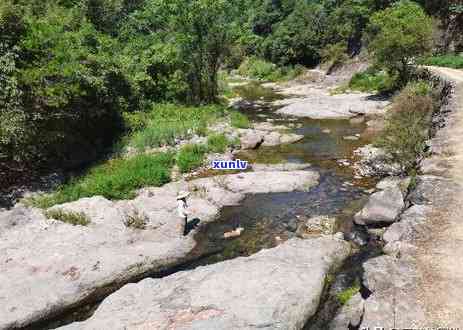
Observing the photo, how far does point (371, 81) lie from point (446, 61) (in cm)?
776

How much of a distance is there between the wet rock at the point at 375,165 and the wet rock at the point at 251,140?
277 inches

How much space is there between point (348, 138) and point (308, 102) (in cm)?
1294

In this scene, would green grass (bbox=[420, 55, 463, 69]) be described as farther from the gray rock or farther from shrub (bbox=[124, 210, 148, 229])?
shrub (bbox=[124, 210, 148, 229])

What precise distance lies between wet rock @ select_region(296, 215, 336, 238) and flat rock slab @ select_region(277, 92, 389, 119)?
21004 millimetres

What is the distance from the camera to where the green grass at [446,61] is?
39062 mm

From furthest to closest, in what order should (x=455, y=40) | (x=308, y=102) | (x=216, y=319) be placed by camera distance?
(x=455, y=40) < (x=308, y=102) < (x=216, y=319)

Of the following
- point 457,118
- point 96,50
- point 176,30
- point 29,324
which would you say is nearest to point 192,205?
point 29,324

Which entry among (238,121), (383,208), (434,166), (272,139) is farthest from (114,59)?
(434,166)

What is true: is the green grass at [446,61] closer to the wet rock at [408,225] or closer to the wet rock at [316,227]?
the wet rock at [316,227]

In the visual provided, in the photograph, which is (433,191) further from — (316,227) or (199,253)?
(199,253)

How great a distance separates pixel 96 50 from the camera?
30641 millimetres

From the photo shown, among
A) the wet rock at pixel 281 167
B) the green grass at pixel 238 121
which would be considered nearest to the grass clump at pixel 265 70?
the green grass at pixel 238 121

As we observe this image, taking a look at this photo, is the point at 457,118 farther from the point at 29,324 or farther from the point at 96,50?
the point at 96,50

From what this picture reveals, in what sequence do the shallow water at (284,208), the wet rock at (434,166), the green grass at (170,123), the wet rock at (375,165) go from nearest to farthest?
the shallow water at (284,208) < the wet rock at (434,166) < the wet rock at (375,165) < the green grass at (170,123)
